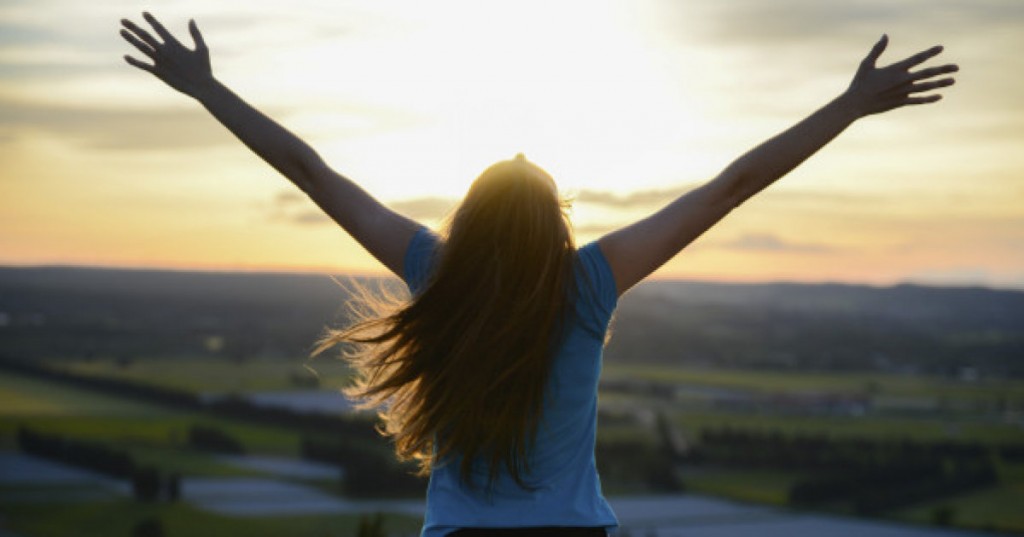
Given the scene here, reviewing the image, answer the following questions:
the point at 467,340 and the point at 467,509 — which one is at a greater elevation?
the point at 467,340

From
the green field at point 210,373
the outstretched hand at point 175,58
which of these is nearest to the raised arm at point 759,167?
the outstretched hand at point 175,58

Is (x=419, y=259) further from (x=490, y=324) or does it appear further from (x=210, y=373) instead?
(x=210, y=373)

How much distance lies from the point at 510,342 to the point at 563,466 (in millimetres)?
296

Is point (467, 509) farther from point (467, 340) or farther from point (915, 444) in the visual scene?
point (915, 444)

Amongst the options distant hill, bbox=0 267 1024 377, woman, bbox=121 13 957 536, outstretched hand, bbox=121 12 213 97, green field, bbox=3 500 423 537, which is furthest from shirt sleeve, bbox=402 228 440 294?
distant hill, bbox=0 267 1024 377

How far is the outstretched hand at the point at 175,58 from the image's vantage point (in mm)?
3260

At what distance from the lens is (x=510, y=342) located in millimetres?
2717

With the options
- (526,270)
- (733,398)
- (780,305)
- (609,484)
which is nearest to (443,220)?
(526,270)

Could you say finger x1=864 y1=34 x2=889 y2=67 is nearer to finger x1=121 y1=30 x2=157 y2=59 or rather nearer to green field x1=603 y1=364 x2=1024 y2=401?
finger x1=121 y1=30 x2=157 y2=59

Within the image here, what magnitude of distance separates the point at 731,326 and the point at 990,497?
213 feet

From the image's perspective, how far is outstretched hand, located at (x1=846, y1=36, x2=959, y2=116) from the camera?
3.11m

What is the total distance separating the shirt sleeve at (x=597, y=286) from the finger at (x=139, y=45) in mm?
1327

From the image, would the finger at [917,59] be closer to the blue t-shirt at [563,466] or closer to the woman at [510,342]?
the woman at [510,342]

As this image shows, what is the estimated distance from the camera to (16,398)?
86125mm
